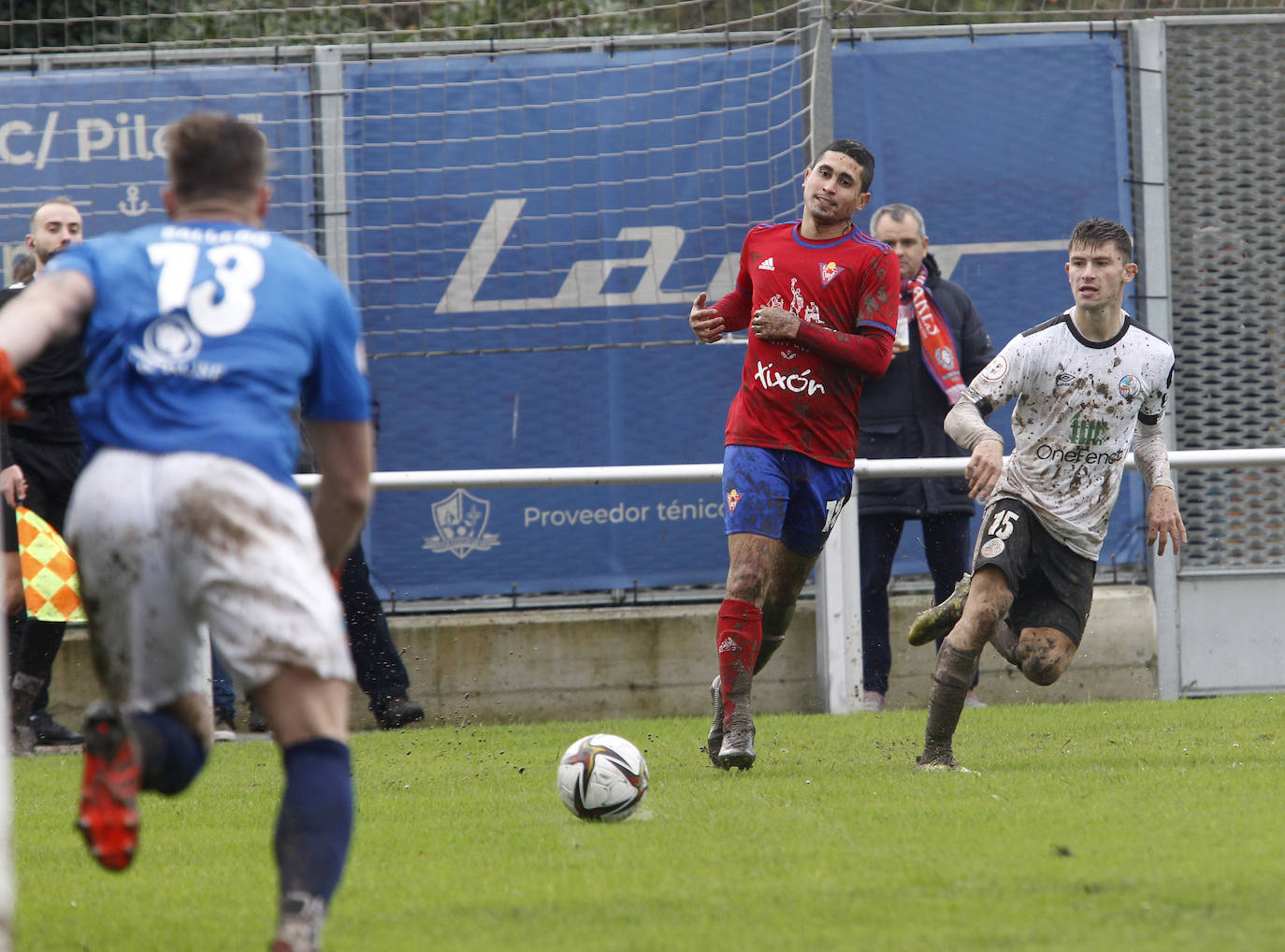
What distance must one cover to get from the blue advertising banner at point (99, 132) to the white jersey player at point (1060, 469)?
4.58 metres

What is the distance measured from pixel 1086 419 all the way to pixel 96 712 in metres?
4.26

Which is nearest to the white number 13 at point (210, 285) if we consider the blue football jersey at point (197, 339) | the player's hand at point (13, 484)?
the blue football jersey at point (197, 339)

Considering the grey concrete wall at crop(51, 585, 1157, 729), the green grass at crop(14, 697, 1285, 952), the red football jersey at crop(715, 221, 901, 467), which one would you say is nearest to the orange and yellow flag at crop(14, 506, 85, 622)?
the green grass at crop(14, 697, 1285, 952)

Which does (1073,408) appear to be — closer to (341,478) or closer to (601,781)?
(601,781)

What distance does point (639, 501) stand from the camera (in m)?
9.47

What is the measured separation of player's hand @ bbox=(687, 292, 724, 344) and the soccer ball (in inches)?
78.0

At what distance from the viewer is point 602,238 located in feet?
30.9

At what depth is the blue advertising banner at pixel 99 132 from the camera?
9.30 m

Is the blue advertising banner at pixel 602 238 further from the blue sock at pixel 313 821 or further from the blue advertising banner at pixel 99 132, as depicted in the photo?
the blue sock at pixel 313 821

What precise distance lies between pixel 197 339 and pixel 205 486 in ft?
0.99

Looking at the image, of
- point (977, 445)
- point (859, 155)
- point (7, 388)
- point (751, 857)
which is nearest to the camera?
point (7, 388)

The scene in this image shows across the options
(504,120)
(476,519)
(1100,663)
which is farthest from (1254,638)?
(504,120)

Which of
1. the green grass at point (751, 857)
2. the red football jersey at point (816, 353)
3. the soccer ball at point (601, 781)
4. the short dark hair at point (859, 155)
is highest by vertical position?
the short dark hair at point (859, 155)

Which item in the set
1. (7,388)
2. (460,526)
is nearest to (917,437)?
(460,526)
